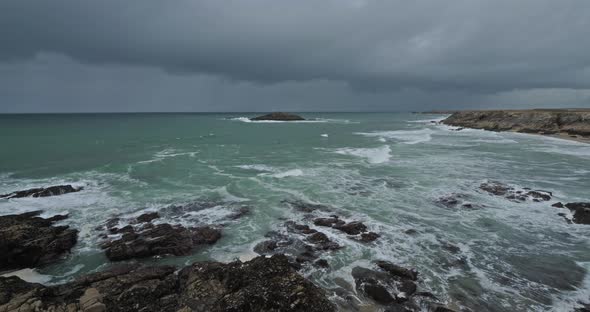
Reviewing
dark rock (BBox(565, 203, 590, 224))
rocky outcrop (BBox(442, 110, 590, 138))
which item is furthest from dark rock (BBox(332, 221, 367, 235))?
rocky outcrop (BBox(442, 110, 590, 138))

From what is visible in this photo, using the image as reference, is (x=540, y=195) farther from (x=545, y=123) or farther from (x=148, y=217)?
(x=545, y=123)

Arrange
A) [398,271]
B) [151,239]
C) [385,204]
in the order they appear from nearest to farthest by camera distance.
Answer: [398,271] → [151,239] → [385,204]

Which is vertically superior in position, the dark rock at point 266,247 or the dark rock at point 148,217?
the dark rock at point 148,217

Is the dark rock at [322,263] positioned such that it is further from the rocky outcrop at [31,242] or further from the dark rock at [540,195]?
the dark rock at [540,195]

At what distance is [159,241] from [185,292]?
4830mm

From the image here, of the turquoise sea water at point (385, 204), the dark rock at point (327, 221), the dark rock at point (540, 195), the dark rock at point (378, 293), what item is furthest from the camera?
the dark rock at point (540, 195)

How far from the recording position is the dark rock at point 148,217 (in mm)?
14742

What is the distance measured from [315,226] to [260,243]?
3095 millimetres

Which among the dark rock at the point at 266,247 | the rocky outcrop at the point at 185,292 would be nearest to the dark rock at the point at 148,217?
the rocky outcrop at the point at 185,292

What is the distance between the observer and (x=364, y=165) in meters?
28.4

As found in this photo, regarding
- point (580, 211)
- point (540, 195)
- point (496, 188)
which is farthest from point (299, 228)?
point (540, 195)

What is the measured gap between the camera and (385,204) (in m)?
17.2

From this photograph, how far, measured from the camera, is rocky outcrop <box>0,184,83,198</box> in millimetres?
18531

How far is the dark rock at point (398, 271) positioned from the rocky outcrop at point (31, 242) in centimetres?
1316
